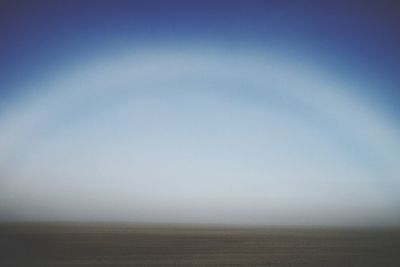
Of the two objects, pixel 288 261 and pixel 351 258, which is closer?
pixel 288 261

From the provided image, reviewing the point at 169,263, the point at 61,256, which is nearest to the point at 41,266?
the point at 61,256

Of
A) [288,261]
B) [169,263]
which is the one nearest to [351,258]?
[288,261]

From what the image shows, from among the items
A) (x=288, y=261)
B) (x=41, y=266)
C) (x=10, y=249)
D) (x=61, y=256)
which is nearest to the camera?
(x=41, y=266)

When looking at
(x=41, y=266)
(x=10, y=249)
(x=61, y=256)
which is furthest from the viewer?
(x=10, y=249)

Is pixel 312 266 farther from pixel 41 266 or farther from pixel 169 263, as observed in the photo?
pixel 41 266

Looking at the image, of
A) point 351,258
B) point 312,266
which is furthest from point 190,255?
point 351,258

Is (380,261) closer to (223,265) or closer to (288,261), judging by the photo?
(288,261)

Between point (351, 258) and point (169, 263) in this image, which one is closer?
point (169, 263)

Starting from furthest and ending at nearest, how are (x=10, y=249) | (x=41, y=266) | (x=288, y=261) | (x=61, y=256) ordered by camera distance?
(x=10, y=249) < (x=61, y=256) < (x=288, y=261) < (x=41, y=266)
